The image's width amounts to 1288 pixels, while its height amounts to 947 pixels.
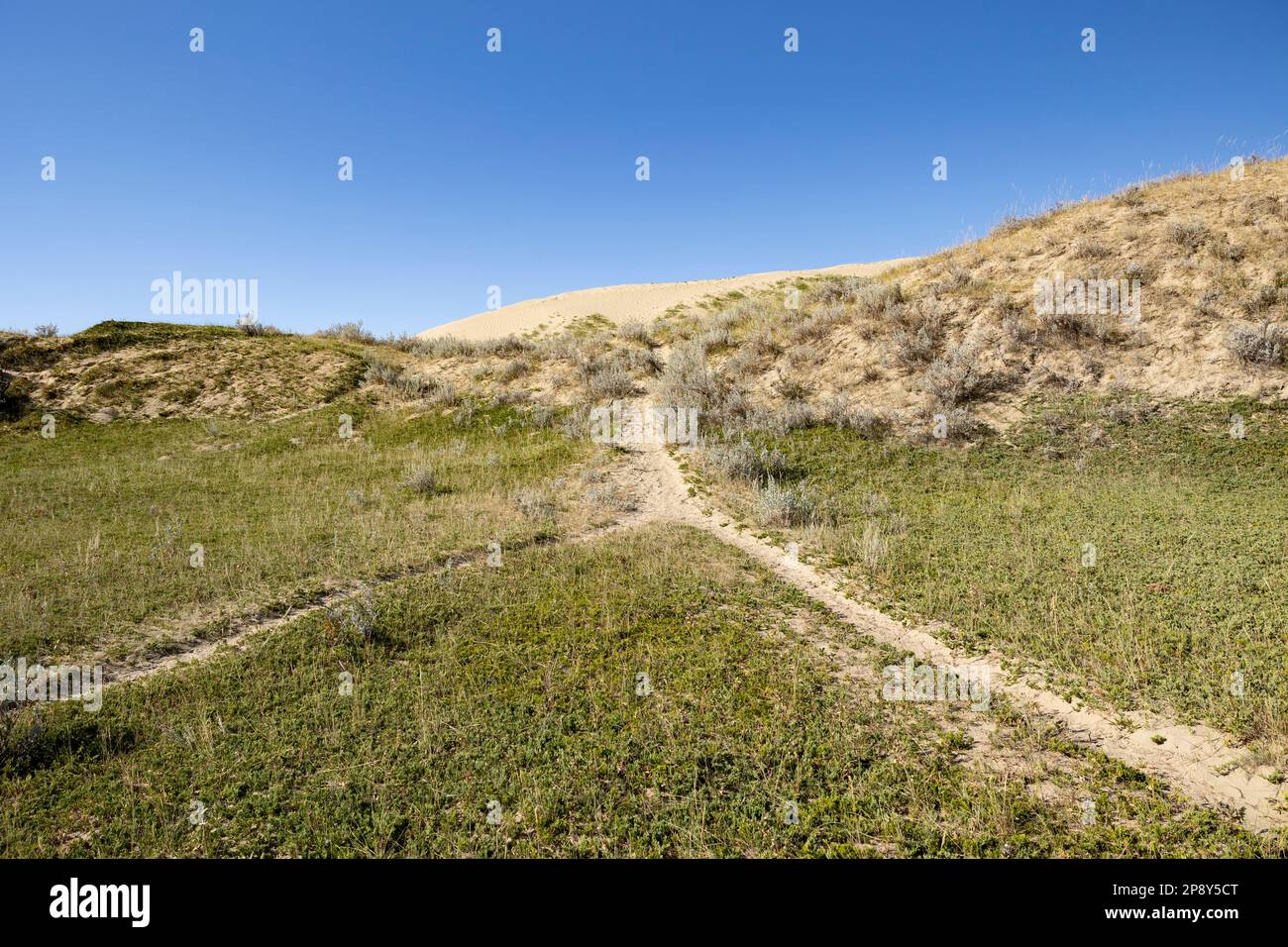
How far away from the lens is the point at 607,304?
169 ft

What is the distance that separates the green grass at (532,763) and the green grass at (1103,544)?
1668mm

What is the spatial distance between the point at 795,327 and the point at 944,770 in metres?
18.8

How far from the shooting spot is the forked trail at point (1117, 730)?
4887mm

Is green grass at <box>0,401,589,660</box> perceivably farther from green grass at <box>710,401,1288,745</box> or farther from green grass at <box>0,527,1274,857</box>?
green grass at <box>710,401,1288,745</box>

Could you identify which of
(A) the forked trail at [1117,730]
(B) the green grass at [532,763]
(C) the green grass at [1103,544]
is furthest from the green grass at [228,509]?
(C) the green grass at [1103,544]

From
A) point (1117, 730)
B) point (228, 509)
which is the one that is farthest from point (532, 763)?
point (228, 509)

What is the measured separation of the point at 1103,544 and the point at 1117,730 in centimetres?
492

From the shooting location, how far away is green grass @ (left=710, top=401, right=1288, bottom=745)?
650cm

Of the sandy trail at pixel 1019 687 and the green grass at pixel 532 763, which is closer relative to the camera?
the green grass at pixel 532 763

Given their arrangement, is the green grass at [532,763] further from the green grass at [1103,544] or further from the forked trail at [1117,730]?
the green grass at [1103,544]

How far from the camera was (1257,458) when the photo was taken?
1212 cm

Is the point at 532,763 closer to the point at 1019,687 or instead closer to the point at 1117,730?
the point at 1019,687
